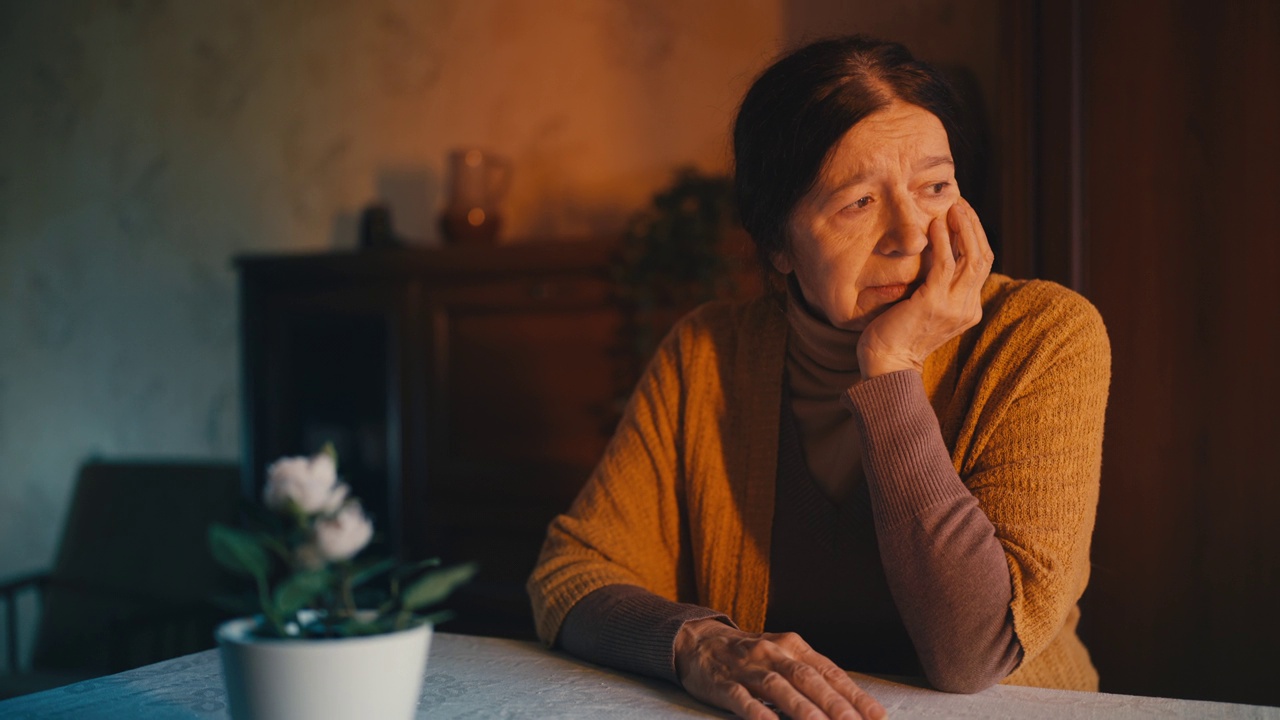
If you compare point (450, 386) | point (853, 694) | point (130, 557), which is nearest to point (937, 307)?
point (853, 694)

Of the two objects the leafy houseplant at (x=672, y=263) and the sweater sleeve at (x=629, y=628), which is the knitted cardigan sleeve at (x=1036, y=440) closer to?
the sweater sleeve at (x=629, y=628)

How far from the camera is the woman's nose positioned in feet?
4.06

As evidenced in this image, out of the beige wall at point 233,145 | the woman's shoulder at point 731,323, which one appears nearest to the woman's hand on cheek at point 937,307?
the woman's shoulder at point 731,323

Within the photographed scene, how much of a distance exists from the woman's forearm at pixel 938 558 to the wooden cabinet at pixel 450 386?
1410mm

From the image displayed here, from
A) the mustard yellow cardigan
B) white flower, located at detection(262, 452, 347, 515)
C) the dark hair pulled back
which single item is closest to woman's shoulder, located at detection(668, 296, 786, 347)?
the mustard yellow cardigan

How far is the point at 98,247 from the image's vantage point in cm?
389

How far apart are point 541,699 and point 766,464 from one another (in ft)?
1.76

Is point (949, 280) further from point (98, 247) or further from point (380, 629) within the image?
point (98, 247)

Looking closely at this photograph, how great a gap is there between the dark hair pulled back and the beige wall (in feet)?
4.20

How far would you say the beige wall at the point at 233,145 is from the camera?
9.50 ft

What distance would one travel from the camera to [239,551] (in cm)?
68

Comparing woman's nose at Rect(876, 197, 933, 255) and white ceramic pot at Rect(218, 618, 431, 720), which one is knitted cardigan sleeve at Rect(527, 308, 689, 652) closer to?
woman's nose at Rect(876, 197, 933, 255)

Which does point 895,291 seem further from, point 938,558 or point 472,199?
point 472,199

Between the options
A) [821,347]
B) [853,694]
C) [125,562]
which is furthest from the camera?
[125,562]
